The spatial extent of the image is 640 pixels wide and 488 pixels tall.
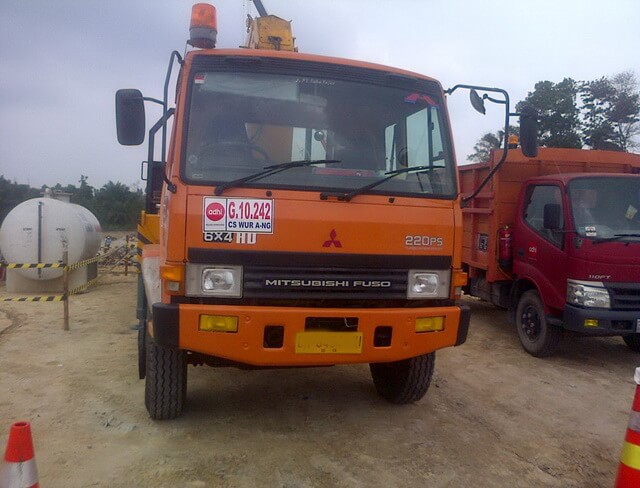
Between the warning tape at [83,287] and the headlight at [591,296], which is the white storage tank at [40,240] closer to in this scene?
the warning tape at [83,287]

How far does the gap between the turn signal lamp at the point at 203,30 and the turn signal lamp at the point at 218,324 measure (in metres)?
1.94

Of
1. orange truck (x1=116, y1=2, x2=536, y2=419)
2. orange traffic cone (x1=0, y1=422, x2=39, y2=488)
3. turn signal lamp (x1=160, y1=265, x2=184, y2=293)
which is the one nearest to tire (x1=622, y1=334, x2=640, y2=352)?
orange truck (x1=116, y1=2, x2=536, y2=419)

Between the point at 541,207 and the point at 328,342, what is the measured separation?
4391 millimetres

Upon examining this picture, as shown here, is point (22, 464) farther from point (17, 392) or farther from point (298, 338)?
point (17, 392)

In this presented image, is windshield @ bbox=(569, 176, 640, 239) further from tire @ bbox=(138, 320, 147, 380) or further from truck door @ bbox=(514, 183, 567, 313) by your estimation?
tire @ bbox=(138, 320, 147, 380)

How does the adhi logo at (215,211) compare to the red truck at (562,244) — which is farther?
the red truck at (562,244)

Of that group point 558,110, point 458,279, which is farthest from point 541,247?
point 558,110

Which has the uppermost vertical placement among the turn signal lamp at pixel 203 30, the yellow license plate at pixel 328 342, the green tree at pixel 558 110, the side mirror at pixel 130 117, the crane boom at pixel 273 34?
the green tree at pixel 558 110

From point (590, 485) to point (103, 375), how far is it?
171 inches

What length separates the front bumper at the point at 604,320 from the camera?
242 inches

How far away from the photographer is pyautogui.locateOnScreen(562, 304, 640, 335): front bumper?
6148 mm

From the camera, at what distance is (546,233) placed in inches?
269

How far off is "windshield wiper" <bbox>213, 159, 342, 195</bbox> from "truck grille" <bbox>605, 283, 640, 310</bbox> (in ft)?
13.0

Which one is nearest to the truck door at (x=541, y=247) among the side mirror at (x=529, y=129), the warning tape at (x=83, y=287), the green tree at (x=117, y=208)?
the side mirror at (x=529, y=129)
